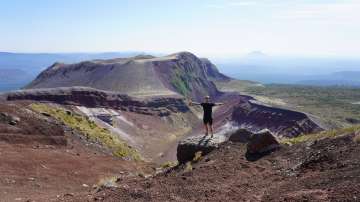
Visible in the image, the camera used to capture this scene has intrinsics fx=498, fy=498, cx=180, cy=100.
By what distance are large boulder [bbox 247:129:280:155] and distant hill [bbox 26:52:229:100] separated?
93595 millimetres

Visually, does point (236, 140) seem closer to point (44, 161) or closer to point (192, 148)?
point (192, 148)

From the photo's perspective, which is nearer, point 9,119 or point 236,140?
point 236,140

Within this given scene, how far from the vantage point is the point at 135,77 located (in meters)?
126

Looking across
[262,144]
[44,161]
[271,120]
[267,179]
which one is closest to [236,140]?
[262,144]

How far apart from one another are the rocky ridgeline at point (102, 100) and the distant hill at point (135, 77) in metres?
11.1

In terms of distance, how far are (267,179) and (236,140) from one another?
242 inches

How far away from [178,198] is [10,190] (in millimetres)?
7105

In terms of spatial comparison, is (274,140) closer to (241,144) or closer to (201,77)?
(241,144)

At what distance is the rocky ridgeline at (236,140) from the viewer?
1838 centimetres

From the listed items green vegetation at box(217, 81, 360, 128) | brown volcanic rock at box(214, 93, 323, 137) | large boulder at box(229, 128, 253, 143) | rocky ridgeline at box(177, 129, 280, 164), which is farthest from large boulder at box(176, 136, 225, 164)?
green vegetation at box(217, 81, 360, 128)

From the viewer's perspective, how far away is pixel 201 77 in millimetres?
166625

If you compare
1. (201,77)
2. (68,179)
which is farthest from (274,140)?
(201,77)

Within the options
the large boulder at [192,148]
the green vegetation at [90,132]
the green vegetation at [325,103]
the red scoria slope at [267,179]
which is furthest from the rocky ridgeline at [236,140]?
the green vegetation at [325,103]

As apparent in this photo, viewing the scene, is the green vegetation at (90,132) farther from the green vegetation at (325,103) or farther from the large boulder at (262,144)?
the green vegetation at (325,103)
